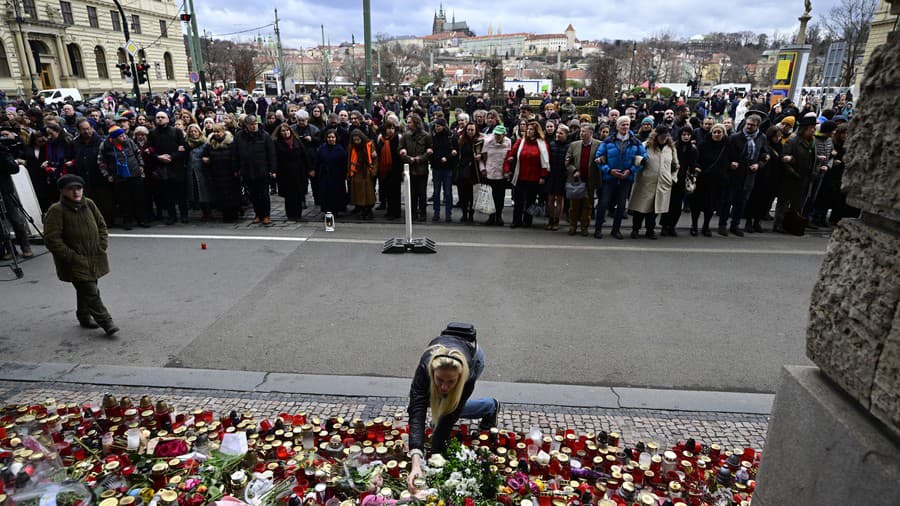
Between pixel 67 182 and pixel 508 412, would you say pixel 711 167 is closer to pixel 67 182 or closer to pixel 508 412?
pixel 508 412

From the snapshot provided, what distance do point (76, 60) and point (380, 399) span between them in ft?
199

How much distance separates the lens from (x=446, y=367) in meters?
2.99

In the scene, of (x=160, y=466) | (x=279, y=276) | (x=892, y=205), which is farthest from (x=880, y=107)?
(x=279, y=276)

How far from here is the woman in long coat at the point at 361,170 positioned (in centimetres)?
997

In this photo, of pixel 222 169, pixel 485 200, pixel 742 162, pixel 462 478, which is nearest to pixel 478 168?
pixel 485 200

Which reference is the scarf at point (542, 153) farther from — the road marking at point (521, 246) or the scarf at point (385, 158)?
the scarf at point (385, 158)

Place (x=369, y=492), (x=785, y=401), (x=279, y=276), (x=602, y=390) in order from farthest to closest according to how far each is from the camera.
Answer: (x=279, y=276)
(x=602, y=390)
(x=369, y=492)
(x=785, y=401)

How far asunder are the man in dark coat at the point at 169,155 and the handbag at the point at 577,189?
22.8 feet

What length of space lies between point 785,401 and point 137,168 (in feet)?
33.2

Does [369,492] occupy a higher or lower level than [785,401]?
lower

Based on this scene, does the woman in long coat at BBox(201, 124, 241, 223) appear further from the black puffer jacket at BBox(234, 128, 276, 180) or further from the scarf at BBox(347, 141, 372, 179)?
the scarf at BBox(347, 141, 372, 179)

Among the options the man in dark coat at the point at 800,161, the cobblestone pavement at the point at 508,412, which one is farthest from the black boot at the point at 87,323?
the man in dark coat at the point at 800,161

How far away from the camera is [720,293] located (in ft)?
22.5

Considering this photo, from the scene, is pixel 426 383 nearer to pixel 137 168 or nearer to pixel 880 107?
pixel 880 107
